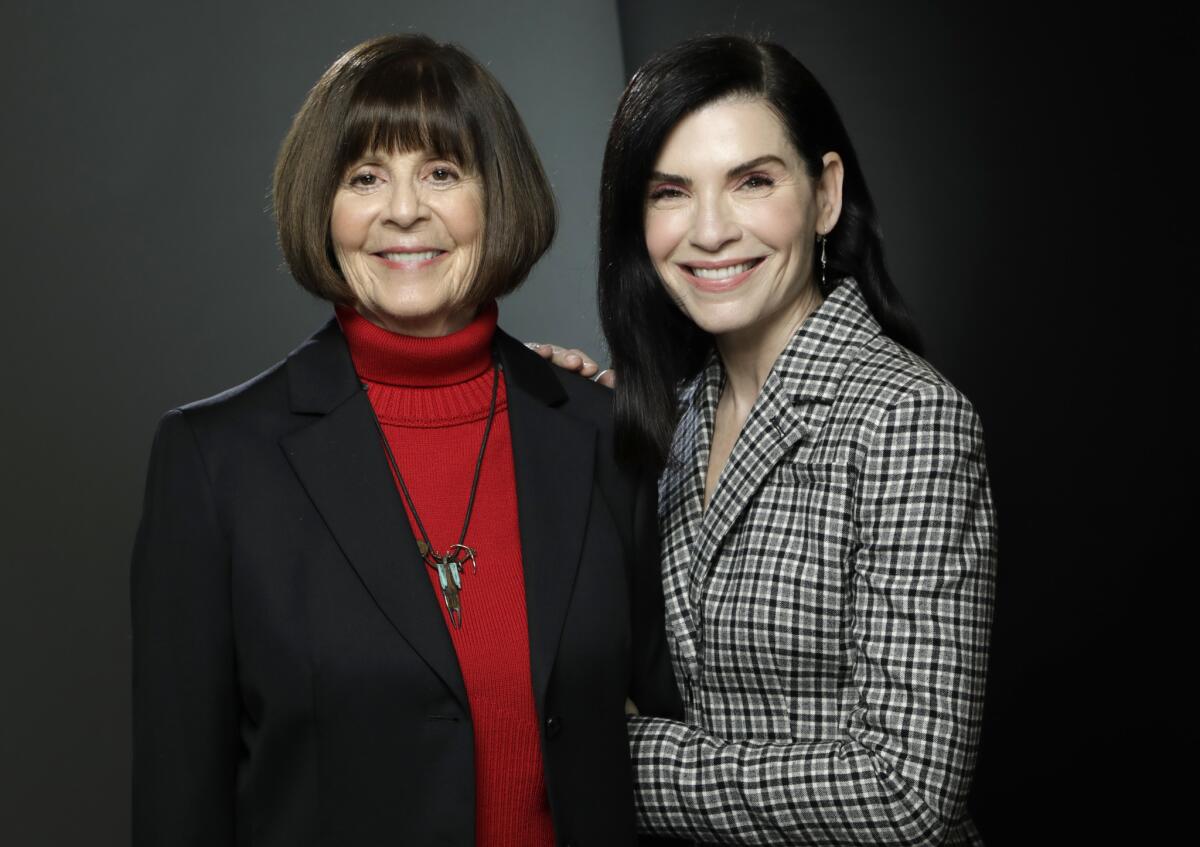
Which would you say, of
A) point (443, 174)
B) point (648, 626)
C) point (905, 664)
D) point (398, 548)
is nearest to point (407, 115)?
point (443, 174)

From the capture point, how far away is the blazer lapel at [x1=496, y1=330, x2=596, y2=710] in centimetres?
196

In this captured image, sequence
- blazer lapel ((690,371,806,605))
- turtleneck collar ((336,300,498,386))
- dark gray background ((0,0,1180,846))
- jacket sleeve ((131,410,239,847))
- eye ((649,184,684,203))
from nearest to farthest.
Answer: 1. jacket sleeve ((131,410,239,847))
2. turtleneck collar ((336,300,498,386))
3. blazer lapel ((690,371,806,605))
4. eye ((649,184,684,203))
5. dark gray background ((0,0,1180,846))

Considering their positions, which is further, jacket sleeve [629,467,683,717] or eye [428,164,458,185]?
jacket sleeve [629,467,683,717]

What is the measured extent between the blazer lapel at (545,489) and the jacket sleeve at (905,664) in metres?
0.36

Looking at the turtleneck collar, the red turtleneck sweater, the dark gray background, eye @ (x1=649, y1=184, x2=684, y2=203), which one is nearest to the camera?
the red turtleneck sweater

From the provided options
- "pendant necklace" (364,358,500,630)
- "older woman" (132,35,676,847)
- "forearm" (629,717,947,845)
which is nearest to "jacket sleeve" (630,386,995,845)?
"forearm" (629,717,947,845)

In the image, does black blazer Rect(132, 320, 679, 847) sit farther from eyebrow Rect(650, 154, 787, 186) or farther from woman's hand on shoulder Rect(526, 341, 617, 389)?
eyebrow Rect(650, 154, 787, 186)

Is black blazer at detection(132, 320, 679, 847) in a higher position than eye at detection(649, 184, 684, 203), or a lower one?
lower

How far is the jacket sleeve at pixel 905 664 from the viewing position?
1.97 m

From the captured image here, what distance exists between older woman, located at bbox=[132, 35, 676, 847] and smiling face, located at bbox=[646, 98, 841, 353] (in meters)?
0.25

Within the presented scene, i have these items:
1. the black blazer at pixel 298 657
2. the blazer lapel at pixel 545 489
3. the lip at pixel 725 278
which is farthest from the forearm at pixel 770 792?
the lip at pixel 725 278

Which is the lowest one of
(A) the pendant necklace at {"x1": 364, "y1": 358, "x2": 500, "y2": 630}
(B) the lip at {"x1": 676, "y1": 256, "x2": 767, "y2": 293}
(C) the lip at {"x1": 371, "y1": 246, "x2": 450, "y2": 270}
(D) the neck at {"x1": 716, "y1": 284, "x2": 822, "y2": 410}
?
(A) the pendant necklace at {"x1": 364, "y1": 358, "x2": 500, "y2": 630}

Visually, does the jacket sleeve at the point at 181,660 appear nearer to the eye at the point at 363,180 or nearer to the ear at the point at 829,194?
the eye at the point at 363,180

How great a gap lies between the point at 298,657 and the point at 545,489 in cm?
45
